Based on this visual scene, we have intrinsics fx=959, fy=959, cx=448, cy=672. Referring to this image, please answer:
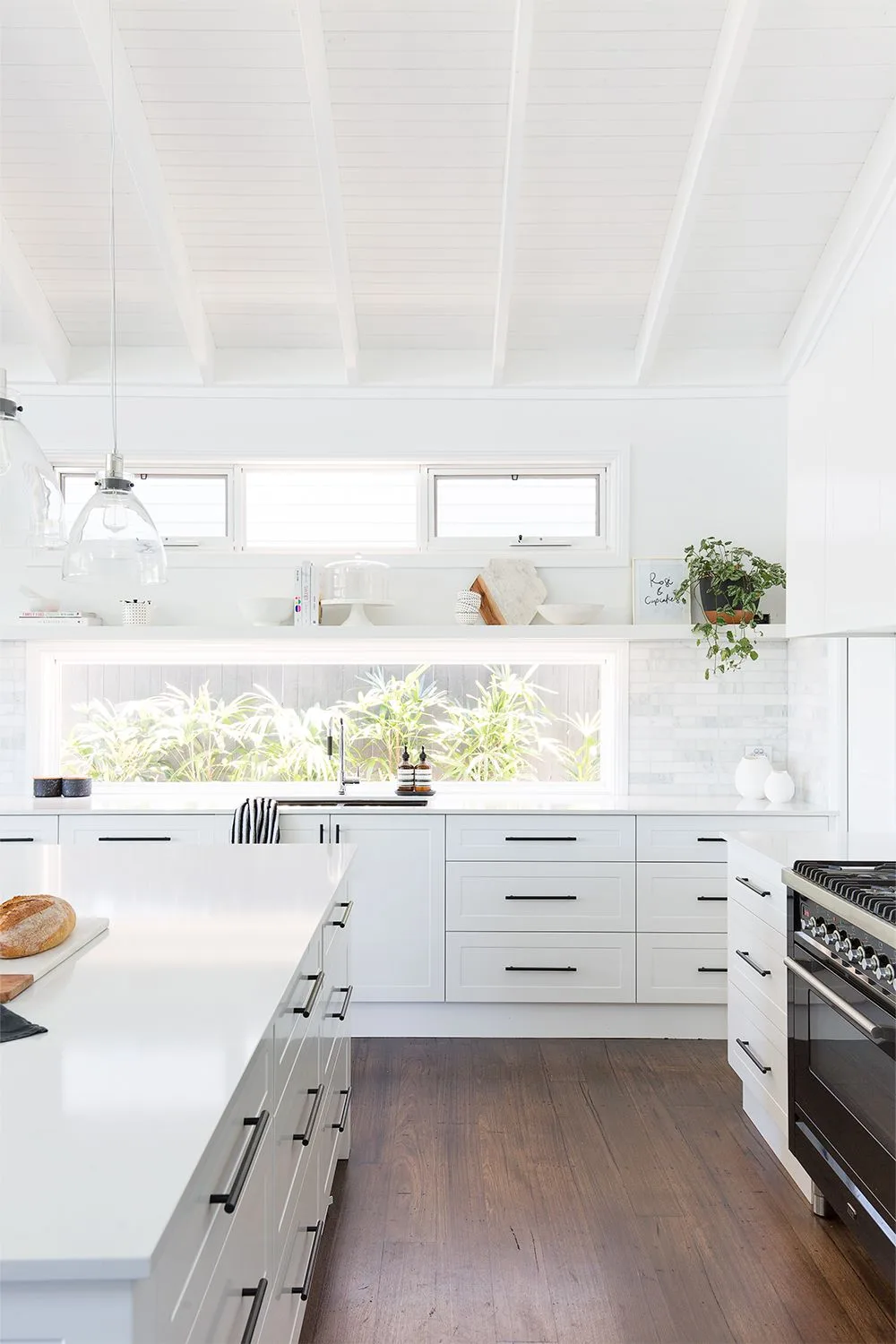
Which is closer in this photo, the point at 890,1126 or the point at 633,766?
the point at 890,1126

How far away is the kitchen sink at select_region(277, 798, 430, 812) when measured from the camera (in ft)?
13.3

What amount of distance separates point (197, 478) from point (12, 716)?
1.44 m

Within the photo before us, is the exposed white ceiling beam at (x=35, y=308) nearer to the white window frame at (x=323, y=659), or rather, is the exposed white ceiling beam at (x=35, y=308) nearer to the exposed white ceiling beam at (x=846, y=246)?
the white window frame at (x=323, y=659)

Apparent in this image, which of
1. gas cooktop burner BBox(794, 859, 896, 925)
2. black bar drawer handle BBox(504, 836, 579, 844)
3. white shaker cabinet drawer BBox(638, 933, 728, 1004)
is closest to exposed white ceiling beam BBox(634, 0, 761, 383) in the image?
black bar drawer handle BBox(504, 836, 579, 844)

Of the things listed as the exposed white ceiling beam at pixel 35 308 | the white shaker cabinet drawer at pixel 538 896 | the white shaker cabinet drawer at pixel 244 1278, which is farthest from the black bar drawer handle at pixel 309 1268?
the exposed white ceiling beam at pixel 35 308

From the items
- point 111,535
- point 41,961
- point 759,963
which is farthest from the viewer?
point 759,963

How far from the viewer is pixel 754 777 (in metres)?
4.30

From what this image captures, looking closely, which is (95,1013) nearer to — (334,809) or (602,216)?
(334,809)

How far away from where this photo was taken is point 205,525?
467 centimetres

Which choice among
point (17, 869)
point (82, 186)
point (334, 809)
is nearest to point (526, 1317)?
point (17, 869)

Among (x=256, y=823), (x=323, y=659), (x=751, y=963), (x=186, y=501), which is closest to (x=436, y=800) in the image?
(x=256, y=823)

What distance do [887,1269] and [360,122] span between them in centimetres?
377

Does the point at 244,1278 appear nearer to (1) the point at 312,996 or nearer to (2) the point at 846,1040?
(1) the point at 312,996

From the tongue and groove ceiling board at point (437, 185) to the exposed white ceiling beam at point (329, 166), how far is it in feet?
0.03
